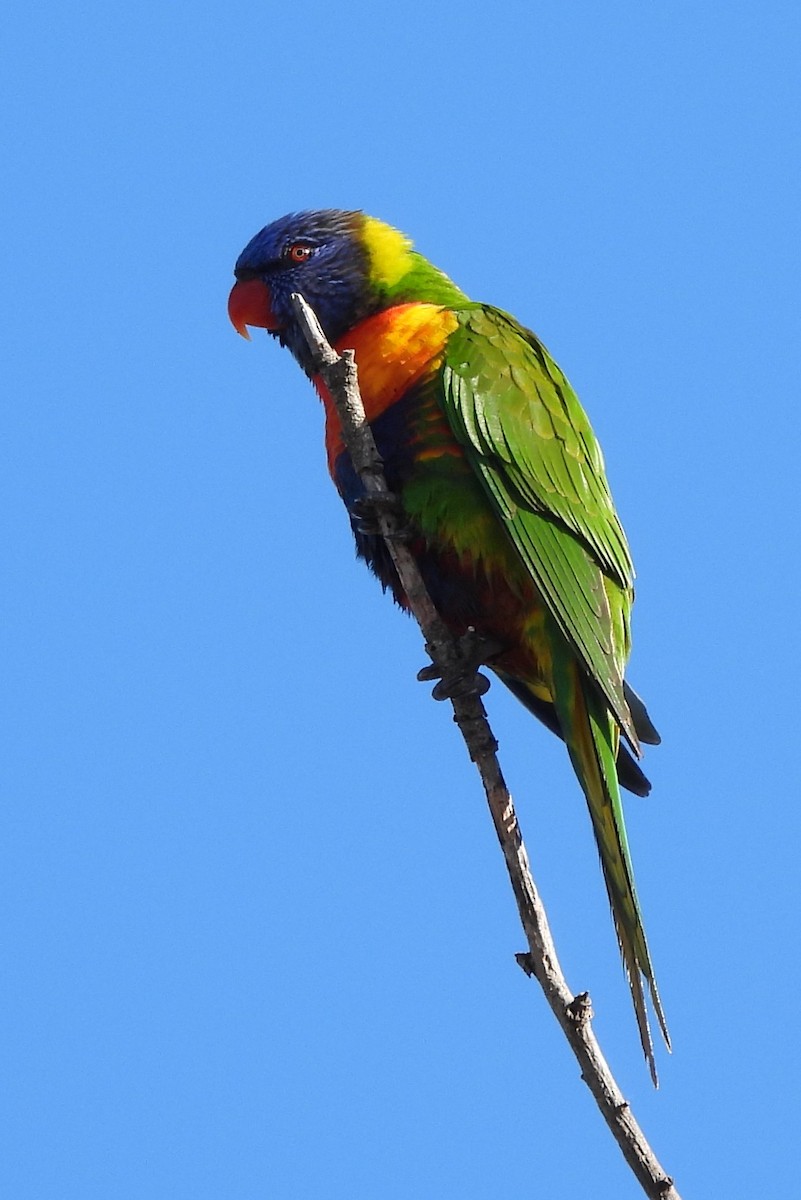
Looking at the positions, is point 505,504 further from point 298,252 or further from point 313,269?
point 298,252

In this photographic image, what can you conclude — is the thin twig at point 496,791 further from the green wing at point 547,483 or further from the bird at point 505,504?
the green wing at point 547,483

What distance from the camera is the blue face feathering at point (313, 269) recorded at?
3547mm

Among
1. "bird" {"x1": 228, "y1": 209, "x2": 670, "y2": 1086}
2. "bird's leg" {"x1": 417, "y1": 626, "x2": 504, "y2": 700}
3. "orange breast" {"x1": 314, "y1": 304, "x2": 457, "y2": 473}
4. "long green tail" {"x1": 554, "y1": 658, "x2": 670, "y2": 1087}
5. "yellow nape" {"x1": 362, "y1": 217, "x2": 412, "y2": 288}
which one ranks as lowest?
"long green tail" {"x1": 554, "y1": 658, "x2": 670, "y2": 1087}

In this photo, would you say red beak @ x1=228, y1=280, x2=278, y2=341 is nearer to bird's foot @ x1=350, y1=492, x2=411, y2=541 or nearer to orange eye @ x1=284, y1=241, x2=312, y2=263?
orange eye @ x1=284, y1=241, x2=312, y2=263

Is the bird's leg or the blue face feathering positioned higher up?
the blue face feathering

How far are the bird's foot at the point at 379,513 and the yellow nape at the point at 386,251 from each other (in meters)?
0.74

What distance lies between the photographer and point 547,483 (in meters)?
3.20

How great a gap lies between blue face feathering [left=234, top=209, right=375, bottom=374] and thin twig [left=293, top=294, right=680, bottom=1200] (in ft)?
1.42

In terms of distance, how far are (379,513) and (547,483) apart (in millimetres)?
424

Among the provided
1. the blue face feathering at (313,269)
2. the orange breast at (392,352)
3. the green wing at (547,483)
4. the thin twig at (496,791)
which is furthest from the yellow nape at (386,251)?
the thin twig at (496,791)

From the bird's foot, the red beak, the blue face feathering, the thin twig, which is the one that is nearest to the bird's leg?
the thin twig

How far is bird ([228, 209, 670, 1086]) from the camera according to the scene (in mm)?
3055

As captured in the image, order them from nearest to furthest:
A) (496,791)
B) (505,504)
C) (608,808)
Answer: (496,791) → (608,808) → (505,504)

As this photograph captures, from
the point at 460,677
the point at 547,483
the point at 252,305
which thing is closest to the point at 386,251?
the point at 252,305
